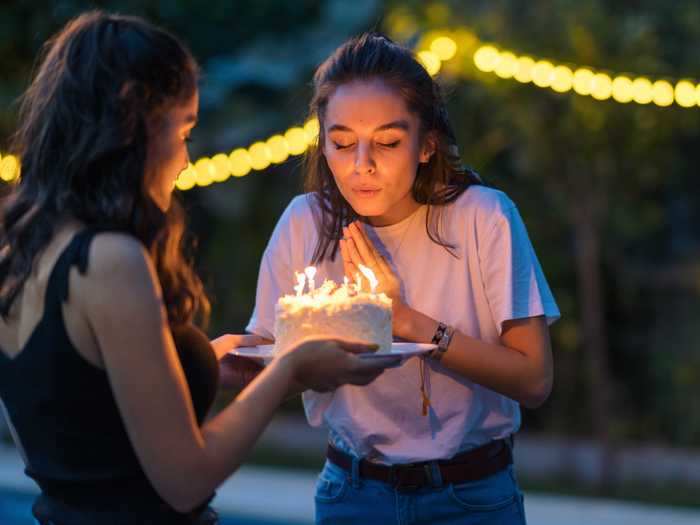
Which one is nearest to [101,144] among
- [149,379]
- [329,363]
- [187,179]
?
[149,379]

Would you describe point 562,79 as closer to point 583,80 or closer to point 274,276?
point 583,80

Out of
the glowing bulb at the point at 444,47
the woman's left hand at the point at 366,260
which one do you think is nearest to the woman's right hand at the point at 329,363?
the woman's left hand at the point at 366,260

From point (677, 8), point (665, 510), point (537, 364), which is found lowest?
point (665, 510)

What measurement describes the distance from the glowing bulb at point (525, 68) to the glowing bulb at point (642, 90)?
1.64 ft

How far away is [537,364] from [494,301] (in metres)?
0.16

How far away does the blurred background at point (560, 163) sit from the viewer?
6.62m

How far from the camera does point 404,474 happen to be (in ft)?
8.33

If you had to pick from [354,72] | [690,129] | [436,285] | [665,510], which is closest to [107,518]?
[436,285]

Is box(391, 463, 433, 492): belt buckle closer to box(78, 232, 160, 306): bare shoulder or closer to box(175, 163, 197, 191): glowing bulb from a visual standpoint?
box(78, 232, 160, 306): bare shoulder

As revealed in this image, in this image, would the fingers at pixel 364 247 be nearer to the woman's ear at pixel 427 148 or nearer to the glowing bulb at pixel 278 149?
the woman's ear at pixel 427 148

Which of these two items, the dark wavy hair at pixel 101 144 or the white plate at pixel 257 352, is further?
the white plate at pixel 257 352

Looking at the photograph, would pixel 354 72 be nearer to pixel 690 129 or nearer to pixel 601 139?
pixel 601 139

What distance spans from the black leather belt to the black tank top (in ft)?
2.21

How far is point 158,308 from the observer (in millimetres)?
1839
